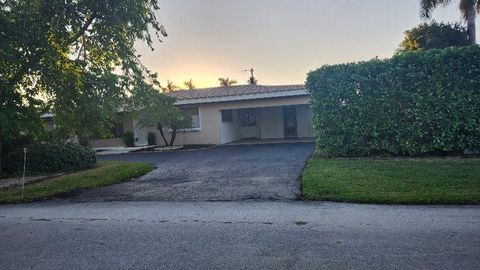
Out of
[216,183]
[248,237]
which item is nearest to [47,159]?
[216,183]

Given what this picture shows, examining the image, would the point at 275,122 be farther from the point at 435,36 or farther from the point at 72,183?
the point at 72,183

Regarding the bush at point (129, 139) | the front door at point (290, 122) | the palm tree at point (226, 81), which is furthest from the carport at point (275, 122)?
the palm tree at point (226, 81)

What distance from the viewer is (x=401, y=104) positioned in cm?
1227

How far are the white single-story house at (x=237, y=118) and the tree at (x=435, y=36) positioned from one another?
7.40 meters

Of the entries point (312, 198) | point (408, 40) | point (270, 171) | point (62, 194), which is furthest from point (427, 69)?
point (408, 40)

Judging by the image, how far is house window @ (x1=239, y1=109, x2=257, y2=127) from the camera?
2786 cm

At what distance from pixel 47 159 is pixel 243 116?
15.8 m

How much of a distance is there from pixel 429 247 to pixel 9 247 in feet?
17.7

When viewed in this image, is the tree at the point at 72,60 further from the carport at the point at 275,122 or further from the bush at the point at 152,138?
the carport at the point at 275,122

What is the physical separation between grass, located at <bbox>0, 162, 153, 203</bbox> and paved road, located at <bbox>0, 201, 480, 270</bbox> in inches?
89.0

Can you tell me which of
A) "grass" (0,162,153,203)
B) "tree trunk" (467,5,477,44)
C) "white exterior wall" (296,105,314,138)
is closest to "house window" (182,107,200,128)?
"white exterior wall" (296,105,314,138)

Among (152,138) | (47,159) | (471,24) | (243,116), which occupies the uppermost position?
(471,24)

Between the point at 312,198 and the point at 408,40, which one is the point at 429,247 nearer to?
the point at 312,198

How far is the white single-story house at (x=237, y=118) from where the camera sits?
2184 cm
